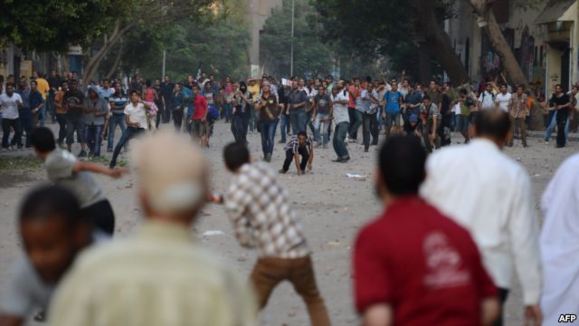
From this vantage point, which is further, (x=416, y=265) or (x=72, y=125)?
(x=72, y=125)

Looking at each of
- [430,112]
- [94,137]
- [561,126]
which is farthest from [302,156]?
[561,126]

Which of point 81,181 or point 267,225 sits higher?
point 81,181

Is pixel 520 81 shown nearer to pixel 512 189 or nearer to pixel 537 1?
pixel 537 1

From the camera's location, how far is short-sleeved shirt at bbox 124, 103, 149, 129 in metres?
23.7

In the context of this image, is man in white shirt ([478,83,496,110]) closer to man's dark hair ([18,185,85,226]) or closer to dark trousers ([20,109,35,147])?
dark trousers ([20,109,35,147])

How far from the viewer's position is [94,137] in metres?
26.2

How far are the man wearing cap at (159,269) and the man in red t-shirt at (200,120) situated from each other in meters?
27.0

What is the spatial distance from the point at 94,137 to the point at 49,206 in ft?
73.8

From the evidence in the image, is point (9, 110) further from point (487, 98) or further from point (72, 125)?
point (487, 98)

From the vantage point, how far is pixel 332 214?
52.2 ft

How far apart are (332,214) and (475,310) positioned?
11.6m

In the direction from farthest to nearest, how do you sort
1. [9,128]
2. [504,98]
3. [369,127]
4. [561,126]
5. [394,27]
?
[394,27]
[504,98]
[561,126]
[369,127]
[9,128]

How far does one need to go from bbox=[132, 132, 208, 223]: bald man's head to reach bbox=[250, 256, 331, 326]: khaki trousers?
4.06m

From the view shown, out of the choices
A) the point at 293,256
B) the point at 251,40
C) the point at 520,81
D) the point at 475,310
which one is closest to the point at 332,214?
the point at 293,256
